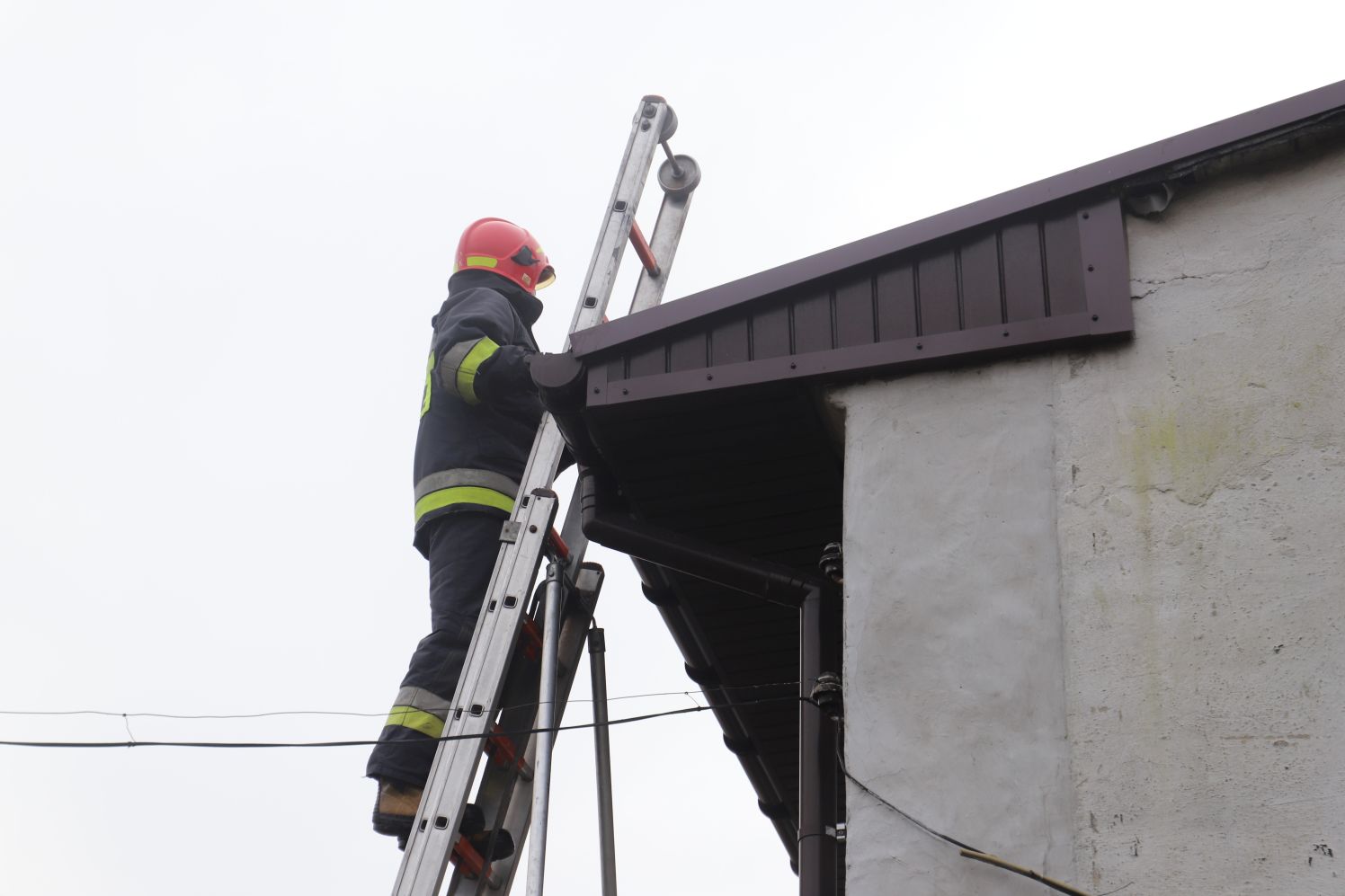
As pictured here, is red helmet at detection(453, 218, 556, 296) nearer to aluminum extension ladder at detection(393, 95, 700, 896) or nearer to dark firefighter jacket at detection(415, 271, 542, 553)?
dark firefighter jacket at detection(415, 271, 542, 553)

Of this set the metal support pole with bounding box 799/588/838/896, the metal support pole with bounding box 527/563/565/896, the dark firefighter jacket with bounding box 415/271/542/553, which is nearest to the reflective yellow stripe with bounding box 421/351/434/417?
the dark firefighter jacket with bounding box 415/271/542/553

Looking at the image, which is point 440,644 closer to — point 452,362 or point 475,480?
point 475,480

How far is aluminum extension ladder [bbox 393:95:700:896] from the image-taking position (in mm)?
5535

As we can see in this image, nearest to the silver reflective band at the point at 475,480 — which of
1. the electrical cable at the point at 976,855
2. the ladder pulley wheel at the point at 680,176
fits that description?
the ladder pulley wheel at the point at 680,176

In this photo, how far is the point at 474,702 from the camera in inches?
A: 229

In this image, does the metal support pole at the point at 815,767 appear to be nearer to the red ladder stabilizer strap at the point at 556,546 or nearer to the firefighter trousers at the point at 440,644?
the red ladder stabilizer strap at the point at 556,546

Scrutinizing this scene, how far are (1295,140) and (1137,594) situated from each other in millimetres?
1576

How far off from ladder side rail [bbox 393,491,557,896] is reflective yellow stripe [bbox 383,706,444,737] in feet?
0.69

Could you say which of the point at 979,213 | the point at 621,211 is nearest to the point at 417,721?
the point at 621,211

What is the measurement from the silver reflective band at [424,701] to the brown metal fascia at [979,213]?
1.57 meters

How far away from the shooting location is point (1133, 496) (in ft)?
14.8

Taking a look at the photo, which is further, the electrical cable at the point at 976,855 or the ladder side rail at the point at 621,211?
the ladder side rail at the point at 621,211

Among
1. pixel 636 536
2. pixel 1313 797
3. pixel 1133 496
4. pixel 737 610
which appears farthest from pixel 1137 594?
pixel 737 610

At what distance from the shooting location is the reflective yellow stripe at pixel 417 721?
19.7ft
